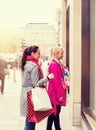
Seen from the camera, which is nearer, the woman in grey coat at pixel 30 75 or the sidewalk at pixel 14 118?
the woman in grey coat at pixel 30 75

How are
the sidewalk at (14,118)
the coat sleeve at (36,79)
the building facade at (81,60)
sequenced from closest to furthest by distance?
the coat sleeve at (36,79), the building facade at (81,60), the sidewalk at (14,118)

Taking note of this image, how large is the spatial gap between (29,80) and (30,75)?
77mm

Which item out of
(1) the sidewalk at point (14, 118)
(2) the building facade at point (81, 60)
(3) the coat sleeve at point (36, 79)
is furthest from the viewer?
(1) the sidewalk at point (14, 118)

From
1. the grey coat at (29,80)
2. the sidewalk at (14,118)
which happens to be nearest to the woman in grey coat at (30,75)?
the grey coat at (29,80)

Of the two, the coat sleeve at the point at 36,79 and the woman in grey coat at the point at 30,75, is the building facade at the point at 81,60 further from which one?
the coat sleeve at the point at 36,79

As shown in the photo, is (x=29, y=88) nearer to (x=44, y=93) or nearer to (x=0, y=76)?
(x=44, y=93)

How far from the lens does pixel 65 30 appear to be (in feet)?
49.5

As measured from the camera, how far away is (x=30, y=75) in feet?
18.1

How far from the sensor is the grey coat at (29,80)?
5.46 meters

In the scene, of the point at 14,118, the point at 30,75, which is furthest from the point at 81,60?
the point at 14,118

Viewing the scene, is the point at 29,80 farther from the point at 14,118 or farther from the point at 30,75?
the point at 14,118

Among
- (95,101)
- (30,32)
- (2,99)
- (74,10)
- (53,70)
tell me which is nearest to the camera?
(53,70)

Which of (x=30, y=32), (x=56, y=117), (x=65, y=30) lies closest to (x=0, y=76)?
(x=65, y=30)

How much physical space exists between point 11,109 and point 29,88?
4594 mm
